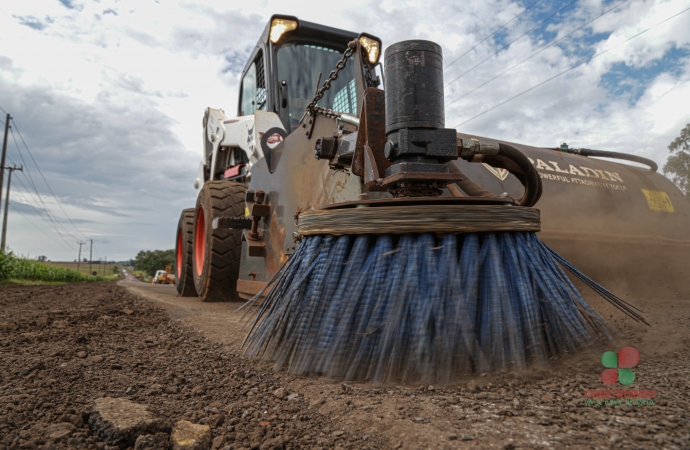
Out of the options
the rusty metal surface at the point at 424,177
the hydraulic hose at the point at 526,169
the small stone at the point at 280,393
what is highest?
the hydraulic hose at the point at 526,169

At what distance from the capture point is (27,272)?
1622 cm

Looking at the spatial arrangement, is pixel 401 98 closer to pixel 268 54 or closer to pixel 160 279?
pixel 268 54

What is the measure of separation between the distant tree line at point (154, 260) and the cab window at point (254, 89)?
5754 centimetres

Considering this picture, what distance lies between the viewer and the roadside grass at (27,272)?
12641mm

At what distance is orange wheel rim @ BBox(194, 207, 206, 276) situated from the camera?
4943 millimetres

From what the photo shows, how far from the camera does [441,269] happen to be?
141cm

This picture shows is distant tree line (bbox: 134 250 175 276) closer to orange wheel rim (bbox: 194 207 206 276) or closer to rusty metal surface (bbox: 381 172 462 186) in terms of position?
orange wheel rim (bbox: 194 207 206 276)

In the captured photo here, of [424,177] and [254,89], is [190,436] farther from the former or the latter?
[254,89]

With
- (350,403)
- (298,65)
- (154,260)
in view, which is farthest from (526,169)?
(154,260)

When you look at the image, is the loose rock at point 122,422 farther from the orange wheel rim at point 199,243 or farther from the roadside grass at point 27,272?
the roadside grass at point 27,272

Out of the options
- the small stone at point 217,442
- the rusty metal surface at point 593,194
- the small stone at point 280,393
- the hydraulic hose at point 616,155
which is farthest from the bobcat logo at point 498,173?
the small stone at point 217,442

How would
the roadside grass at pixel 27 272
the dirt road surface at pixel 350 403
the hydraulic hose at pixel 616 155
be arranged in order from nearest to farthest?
the dirt road surface at pixel 350 403 < the hydraulic hose at pixel 616 155 < the roadside grass at pixel 27 272

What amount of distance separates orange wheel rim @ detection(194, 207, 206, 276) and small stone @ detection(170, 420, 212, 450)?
154 inches

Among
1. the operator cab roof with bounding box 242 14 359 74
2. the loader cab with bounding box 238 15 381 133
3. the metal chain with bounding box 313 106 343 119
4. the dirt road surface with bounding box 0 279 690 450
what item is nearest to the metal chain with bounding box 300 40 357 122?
the metal chain with bounding box 313 106 343 119
